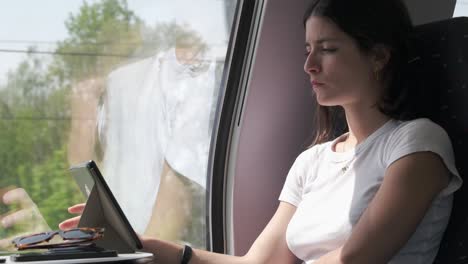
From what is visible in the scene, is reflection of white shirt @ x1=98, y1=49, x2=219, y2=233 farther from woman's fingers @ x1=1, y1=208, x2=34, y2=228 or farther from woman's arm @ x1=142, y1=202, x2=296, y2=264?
woman's arm @ x1=142, y1=202, x2=296, y2=264

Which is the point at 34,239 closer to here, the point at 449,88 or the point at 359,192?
the point at 359,192

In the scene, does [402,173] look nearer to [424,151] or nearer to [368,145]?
[424,151]

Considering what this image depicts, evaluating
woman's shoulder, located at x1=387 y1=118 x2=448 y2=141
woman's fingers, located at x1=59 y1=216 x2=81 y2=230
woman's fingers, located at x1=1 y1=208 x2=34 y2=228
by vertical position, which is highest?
woman's shoulder, located at x1=387 y1=118 x2=448 y2=141

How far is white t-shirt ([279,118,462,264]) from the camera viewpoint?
1754mm

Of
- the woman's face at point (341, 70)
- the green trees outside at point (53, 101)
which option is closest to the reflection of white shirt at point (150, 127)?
the green trees outside at point (53, 101)

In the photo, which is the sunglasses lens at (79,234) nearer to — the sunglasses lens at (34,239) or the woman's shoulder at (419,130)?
the sunglasses lens at (34,239)

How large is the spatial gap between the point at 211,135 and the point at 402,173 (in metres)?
1.20

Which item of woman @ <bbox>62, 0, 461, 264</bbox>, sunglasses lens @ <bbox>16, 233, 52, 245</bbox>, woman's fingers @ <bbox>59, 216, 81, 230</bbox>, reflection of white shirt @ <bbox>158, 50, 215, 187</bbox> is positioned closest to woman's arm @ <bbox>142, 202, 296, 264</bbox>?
woman @ <bbox>62, 0, 461, 264</bbox>

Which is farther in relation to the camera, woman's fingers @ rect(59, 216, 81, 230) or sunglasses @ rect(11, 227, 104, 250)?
woman's fingers @ rect(59, 216, 81, 230)

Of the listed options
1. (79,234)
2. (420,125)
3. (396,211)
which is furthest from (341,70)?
(79,234)

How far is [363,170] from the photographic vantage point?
74.2 inches

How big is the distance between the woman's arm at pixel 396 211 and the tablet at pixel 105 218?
0.52m

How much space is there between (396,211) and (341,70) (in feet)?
1.45

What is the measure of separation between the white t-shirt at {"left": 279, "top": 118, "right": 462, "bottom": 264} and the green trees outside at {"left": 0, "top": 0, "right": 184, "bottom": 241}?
0.87 metres
